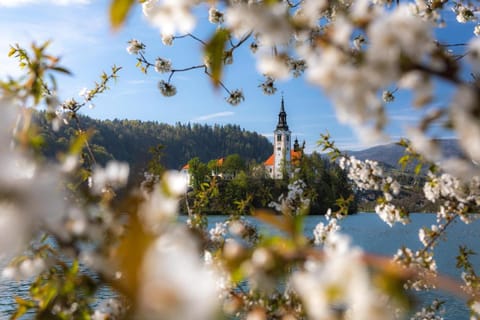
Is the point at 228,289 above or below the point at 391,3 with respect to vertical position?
below

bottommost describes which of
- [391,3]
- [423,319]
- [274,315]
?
[423,319]

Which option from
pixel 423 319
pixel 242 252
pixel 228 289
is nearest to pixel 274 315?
pixel 228 289

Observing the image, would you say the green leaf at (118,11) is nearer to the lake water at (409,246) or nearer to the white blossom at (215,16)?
the lake water at (409,246)

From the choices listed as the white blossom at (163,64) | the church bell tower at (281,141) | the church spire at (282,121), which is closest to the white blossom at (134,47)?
the white blossom at (163,64)

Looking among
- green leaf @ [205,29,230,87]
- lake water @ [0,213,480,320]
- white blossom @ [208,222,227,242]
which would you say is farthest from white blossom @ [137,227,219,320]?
white blossom @ [208,222,227,242]

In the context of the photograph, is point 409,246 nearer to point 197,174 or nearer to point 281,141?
point 197,174

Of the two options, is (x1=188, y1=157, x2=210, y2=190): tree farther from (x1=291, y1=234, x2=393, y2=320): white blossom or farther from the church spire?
the church spire

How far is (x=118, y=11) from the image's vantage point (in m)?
0.51

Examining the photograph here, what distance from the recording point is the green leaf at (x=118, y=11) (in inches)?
19.9

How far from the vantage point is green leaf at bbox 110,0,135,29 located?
1.66 ft

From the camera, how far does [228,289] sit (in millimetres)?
1742

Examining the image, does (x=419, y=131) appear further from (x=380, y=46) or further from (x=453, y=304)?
→ (x=453, y=304)

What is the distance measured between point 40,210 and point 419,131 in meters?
0.39

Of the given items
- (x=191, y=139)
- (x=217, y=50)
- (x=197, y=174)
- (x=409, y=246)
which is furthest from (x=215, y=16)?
(x=191, y=139)
